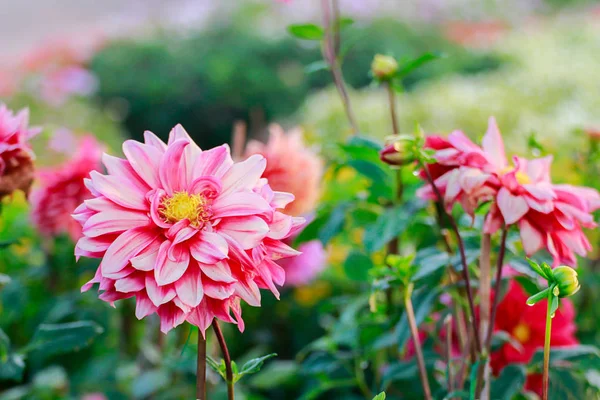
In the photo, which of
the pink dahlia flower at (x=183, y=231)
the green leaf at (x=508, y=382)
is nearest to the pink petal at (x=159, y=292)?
the pink dahlia flower at (x=183, y=231)

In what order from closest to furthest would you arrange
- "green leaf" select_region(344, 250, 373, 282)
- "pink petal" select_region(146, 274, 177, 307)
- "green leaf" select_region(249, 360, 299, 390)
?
"pink petal" select_region(146, 274, 177, 307)
"green leaf" select_region(344, 250, 373, 282)
"green leaf" select_region(249, 360, 299, 390)

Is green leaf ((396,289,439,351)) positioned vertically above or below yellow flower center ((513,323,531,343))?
above

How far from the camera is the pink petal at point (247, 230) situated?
1.54 feet

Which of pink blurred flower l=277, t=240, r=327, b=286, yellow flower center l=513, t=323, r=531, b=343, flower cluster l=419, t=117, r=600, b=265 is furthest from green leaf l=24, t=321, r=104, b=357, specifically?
pink blurred flower l=277, t=240, r=327, b=286

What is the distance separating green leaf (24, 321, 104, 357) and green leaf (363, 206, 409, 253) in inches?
11.1

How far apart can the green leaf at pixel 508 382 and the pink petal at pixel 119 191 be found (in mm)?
392

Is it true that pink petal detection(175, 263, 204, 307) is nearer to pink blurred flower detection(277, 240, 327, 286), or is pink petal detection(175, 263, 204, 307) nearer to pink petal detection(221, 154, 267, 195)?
pink petal detection(221, 154, 267, 195)

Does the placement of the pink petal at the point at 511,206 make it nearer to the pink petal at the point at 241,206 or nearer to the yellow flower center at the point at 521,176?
the yellow flower center at the point at 521,176

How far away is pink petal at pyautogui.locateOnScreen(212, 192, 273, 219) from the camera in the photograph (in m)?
0.47

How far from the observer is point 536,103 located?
9.61ft

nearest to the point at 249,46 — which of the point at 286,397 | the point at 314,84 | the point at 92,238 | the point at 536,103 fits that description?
the point at 314,84

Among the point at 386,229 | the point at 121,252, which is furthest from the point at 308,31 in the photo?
the point at 121,252

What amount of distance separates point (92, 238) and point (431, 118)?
2519mm

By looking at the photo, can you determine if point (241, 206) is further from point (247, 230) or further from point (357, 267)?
point (357, 267)
